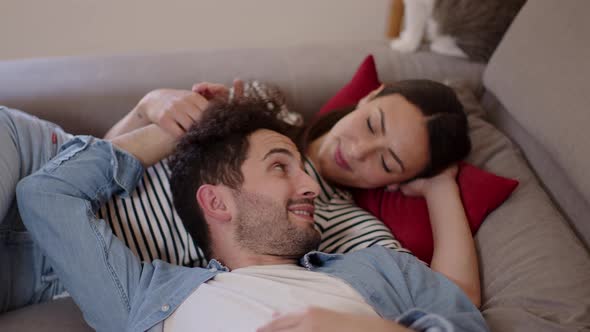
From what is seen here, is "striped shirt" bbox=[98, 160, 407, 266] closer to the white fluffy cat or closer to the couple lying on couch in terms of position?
the couple lying on couch

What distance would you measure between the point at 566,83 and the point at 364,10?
1453mm

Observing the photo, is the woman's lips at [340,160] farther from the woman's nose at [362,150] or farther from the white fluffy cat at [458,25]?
the white fluffy cat at [458,25]

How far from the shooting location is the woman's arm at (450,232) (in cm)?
122

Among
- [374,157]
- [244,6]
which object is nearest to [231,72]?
[374,157]

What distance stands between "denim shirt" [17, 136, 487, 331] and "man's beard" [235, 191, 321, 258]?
65mm

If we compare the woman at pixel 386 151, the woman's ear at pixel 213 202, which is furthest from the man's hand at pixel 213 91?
the woman's ear at pixel 213 202

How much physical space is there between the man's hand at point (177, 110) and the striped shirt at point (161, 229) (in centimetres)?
12

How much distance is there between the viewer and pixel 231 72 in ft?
5.94

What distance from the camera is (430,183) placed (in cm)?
148

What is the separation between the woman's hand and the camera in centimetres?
147

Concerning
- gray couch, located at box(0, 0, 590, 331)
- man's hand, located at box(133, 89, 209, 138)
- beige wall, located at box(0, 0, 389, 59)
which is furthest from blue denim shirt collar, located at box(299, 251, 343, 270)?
beige wall, located at box(0, 0, 389, 59)

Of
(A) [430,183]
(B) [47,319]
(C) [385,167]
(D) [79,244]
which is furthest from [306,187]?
(B) [47,319]

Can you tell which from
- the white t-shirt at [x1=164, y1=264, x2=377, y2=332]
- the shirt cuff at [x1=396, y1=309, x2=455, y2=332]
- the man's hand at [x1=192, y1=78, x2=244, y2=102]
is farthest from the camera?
the man's hand at [x1=192, y1=78, x2=244, y2=102]

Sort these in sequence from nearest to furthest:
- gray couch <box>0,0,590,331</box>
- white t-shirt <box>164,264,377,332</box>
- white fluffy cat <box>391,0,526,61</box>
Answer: white t-shirt <box>164,264,377,332</box>, gray couch <box>0,0,590,331</box>, white fluffy cat <box>391,0,526,61</box>
